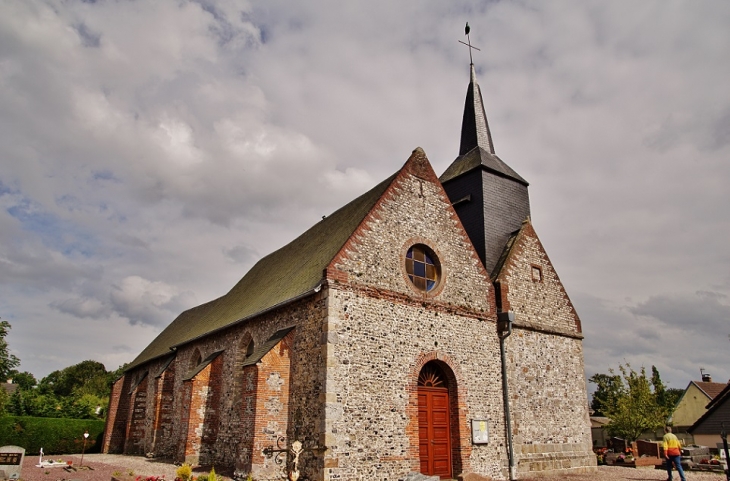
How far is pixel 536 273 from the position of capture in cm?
1952

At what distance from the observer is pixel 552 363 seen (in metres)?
18.5

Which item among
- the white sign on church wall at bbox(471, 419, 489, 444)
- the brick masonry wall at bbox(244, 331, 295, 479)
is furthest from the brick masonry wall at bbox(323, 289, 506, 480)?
the brick masonry wall at bbox(244, 331, 295, 479)

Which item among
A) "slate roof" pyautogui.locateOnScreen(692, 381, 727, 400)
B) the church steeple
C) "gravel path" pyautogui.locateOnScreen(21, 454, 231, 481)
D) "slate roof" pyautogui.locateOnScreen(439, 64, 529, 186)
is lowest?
"gravel path" pyautogui.locateOnScreen(21, 454, 231, 481)

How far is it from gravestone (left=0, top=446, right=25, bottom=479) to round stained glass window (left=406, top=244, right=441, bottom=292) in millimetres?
11267

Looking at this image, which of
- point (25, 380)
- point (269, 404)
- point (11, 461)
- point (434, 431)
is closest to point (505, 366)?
point (434, 431)

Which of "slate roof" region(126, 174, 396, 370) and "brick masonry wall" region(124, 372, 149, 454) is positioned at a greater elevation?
"slate roof" region(126, 174, 396, 370)

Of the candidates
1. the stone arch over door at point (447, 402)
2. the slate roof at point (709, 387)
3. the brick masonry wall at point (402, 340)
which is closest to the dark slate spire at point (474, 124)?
the brick masonry wall at point (402, 340)

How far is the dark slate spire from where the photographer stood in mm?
23250

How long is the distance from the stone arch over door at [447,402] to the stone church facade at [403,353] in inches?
1.6

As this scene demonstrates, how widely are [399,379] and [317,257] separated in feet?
15.7

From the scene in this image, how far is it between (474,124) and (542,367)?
1113 cm

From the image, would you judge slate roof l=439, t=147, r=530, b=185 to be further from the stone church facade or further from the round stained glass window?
the round stained glass window

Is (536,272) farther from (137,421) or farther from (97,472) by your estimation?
(137,421)

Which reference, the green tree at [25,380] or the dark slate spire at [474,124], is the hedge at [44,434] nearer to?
the dark slate spire at [474,124]
